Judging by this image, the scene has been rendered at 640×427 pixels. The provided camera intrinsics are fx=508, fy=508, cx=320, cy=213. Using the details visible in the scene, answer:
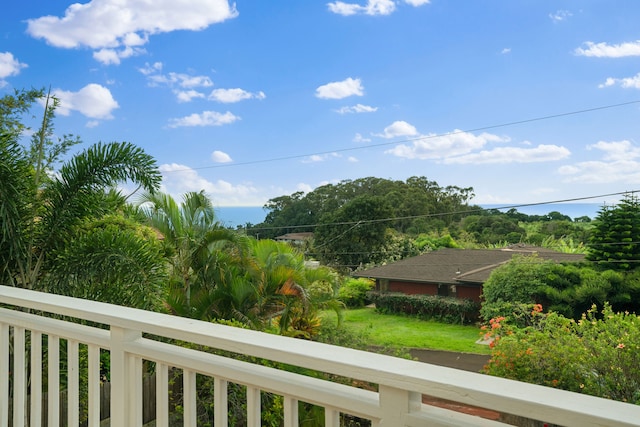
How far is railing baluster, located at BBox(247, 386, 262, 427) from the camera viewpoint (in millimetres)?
843

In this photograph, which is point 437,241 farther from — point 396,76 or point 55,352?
point 55,352

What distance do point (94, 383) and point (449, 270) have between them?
69.7ft

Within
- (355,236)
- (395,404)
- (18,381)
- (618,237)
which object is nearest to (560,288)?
(618,237)

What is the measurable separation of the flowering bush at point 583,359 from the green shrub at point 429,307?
480 inches

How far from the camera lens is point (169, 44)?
30.9 m

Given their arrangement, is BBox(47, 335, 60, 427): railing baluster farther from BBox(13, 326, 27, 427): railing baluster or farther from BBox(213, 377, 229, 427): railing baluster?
BBox(213, 377, 229, 427): railing baluster

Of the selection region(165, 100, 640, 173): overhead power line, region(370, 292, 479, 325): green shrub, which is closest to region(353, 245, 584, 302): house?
region(370, 292, 479, 325): green shrub

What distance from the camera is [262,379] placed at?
803mm

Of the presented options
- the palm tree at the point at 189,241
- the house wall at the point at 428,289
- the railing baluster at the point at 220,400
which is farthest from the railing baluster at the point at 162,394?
the house wall at the point at 428,289

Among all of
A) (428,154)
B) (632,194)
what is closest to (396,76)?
(428,154)

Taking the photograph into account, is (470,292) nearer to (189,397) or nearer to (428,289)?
(428,289)

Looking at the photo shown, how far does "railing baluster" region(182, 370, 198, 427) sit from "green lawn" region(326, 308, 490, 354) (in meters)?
15.8

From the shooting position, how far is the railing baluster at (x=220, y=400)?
89 centimetres

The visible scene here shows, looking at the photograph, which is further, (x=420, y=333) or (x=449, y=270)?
(x=449, y=270)
